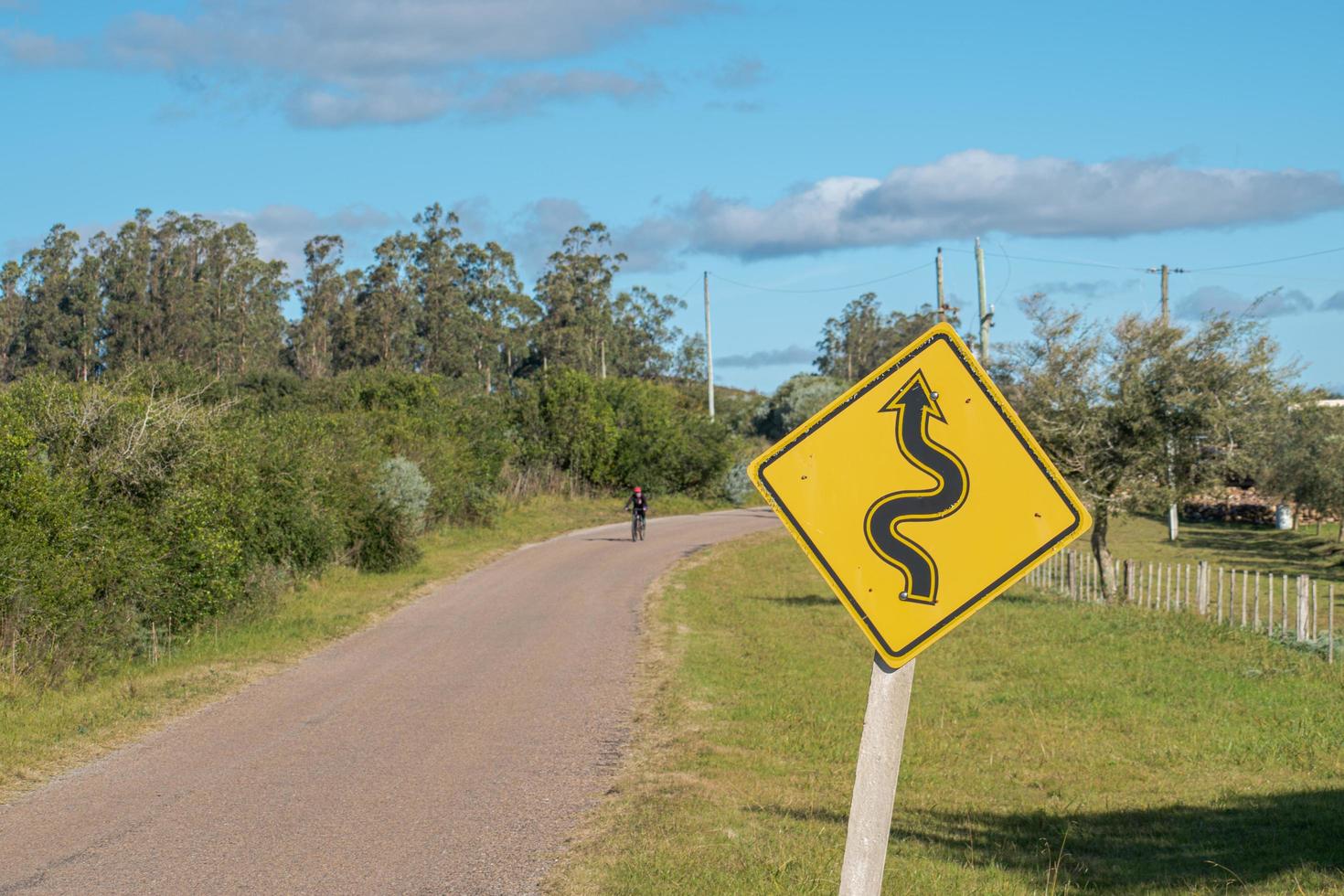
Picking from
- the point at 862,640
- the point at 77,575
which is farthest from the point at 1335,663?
the point at 77,575

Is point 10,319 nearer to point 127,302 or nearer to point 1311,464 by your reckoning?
point 127,302

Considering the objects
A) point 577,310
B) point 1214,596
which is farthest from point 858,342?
point 1214,596

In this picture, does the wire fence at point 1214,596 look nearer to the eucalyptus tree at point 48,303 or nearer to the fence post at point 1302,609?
the fence post at point 1302,609

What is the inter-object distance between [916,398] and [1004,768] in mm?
6906

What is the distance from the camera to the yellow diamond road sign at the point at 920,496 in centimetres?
353

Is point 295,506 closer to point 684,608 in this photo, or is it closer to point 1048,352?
point 684,608

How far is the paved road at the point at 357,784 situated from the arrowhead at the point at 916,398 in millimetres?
3939

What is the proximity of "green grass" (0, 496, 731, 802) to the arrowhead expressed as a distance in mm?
7480

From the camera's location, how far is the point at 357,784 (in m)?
9.05

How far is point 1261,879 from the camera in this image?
662 cm

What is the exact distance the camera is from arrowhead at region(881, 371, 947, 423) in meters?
3.67

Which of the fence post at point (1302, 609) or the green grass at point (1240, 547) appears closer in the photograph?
the fence post at point (1302, 609)

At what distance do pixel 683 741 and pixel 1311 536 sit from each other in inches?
1761

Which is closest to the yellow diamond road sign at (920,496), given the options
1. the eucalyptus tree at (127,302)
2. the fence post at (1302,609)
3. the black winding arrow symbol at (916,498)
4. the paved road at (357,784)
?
the black winding arrow symbol at (916,498)
